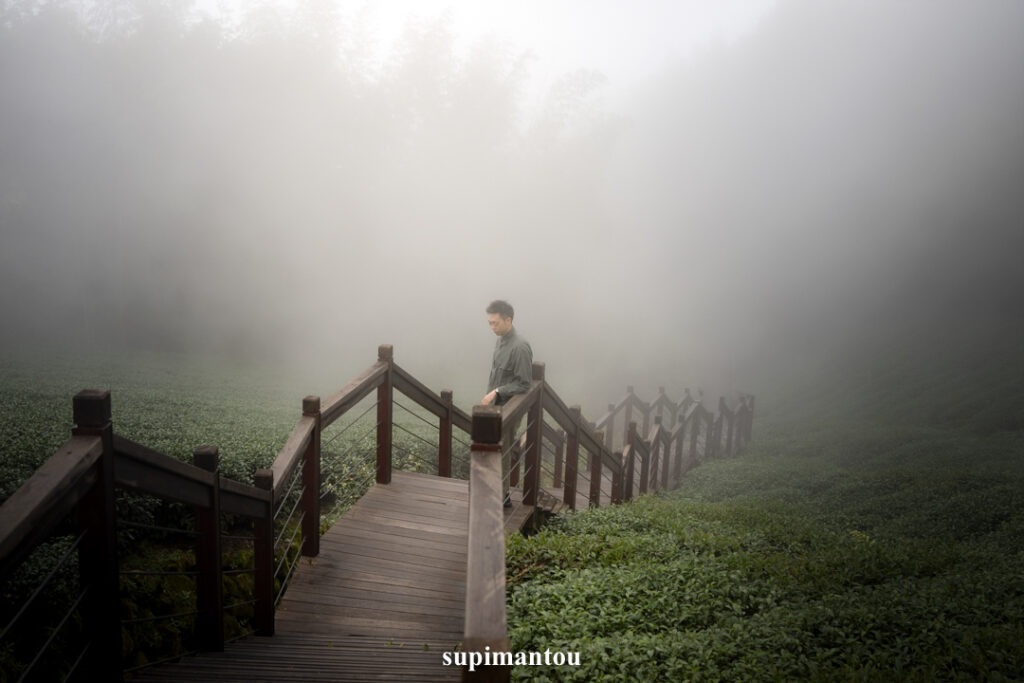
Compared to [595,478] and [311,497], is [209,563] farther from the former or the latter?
[595,478]

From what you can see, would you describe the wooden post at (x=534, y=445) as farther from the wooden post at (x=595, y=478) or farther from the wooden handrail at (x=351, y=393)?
the wooden post at (x=595, y=478)

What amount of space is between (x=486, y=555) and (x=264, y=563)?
7.01ft

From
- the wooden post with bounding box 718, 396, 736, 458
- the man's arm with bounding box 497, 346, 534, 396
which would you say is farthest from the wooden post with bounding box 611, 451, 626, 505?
the wooden post with bounding box 718, 396, 736, 458

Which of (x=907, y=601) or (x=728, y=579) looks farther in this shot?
(x=728, y=579)

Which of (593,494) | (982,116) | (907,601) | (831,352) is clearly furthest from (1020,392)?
(982,116)

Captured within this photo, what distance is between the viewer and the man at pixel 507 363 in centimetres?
578

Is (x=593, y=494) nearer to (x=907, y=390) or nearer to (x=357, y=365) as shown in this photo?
(x=357, y=365)

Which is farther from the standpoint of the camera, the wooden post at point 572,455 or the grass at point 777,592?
the wooden post at point 572,455

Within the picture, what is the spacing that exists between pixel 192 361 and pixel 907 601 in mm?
A: 20740

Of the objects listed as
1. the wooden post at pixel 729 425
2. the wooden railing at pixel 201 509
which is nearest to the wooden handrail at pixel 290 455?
the wooden railing at pixel 201 509

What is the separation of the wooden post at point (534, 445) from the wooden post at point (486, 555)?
2.90 metres

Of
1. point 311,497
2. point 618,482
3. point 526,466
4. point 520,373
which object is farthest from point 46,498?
point 618,482

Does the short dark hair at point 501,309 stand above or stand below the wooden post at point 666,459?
above

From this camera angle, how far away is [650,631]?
3779 mm
